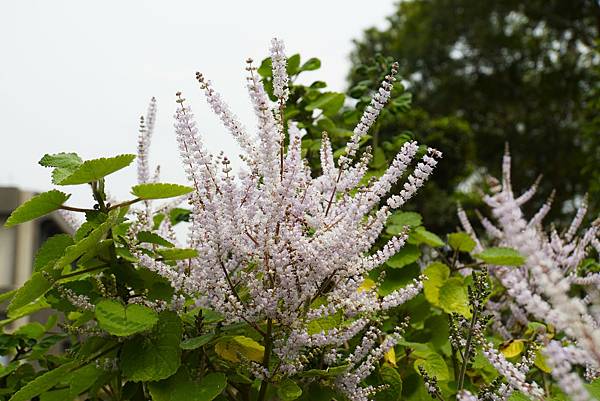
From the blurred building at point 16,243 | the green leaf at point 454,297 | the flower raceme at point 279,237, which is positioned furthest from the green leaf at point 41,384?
the blurred building at point 16,243

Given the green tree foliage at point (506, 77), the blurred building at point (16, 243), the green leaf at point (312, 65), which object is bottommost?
the blurred building at point (16, 243)

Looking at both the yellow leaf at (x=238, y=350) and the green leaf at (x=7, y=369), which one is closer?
the yellow leaf at (x=238, y=350)

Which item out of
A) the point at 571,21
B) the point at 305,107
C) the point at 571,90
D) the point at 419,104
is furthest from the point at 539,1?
the point at 305,107

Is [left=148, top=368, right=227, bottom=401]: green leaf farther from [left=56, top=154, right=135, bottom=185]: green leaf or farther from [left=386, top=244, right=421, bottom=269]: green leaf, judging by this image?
[left=386, top=244, right=421, bottom=269]: green leaf

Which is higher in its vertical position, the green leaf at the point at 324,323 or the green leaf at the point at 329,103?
the green leaf at the point at 329,103

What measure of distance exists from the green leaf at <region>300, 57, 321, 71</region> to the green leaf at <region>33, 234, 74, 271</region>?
1.47 meters

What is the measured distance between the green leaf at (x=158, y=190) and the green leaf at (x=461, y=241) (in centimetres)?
138

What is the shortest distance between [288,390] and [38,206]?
0.77 m

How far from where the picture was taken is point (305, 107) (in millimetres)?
3174

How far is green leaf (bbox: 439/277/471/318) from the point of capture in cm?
256

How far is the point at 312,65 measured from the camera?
3.17 meters

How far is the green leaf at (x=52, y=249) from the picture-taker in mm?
1986

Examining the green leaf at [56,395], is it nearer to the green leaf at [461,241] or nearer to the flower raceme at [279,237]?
the flower raceme at [279,237]

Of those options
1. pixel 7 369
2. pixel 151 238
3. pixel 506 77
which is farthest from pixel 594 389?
pixel 506 77
